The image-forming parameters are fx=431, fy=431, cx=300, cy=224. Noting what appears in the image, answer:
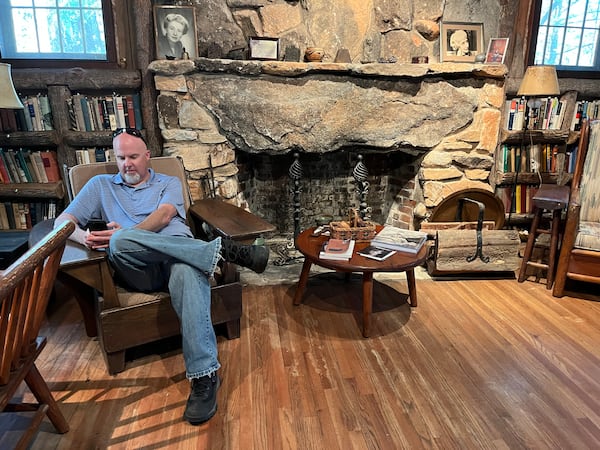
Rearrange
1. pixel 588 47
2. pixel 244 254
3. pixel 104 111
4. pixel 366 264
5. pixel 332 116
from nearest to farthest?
pixel 244 254, pixel 366 264, pixel 104 111, pixel 332 116, pixel 588 47

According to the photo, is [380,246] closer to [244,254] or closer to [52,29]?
[244,254]

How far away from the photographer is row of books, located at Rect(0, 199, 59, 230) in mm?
2773

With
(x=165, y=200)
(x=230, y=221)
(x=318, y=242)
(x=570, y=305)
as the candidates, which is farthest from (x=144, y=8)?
(x=570, y=305)

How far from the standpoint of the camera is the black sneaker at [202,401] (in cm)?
156

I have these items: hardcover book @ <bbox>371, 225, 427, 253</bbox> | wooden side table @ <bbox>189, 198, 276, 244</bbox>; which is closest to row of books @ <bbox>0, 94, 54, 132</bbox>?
wooden side table @ <bbox>189, 198, 276, 244</bbox>

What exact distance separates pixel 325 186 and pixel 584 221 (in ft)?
5.87

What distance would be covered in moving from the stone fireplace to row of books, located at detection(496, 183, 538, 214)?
178 millimetres

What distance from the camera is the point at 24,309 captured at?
1.14 meters

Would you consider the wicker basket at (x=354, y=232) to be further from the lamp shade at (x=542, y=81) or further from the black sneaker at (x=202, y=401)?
the lamp shade at (x=542, y=81)

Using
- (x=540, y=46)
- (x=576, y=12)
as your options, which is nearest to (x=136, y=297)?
(x=540, y=46)

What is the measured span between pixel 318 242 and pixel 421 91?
1333 millimetres

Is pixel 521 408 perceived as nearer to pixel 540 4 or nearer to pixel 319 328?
pixel 319 328

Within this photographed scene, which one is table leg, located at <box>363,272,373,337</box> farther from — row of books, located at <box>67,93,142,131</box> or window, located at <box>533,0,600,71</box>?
window, located at <box>533,0,600,71</box>

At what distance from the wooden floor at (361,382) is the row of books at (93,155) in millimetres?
913
